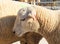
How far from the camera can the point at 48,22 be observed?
17.6 ft

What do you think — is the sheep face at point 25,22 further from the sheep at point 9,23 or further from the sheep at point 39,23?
the sheep at point 9,23

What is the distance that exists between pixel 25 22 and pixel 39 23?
0.28m

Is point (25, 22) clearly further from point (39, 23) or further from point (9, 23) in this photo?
point (9, 23)

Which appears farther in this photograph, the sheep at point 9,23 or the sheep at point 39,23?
the sheep at point 9,23

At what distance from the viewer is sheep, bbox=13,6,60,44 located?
523 cm

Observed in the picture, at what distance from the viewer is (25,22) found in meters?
5.29

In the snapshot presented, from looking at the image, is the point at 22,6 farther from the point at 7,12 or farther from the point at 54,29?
the point at 54,29

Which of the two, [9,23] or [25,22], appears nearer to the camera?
[25,22]

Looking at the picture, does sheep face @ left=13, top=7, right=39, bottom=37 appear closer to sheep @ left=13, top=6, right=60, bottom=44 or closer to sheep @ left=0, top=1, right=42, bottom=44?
sheep @ left=13, top=6, right=60, bottom=44

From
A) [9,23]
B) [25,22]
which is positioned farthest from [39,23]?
[9,23]

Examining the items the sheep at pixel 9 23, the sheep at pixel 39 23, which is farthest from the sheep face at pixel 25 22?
the sheep at pixel 9 23

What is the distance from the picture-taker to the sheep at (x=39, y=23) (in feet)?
17.2

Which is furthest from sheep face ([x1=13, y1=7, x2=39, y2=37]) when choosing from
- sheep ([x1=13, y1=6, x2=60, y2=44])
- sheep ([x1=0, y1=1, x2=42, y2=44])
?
sheep ([x1=0, y1=1, x2=42, y2=44])

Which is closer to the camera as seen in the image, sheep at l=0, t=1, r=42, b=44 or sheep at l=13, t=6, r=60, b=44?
sheep at l=13, t=6, r=60, b=44
